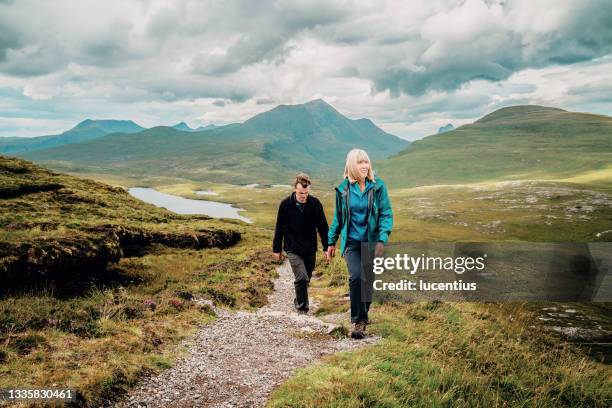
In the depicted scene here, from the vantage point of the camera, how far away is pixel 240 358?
10070 mm

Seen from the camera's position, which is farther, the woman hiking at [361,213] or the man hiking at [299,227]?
the man hiking at [299,227]

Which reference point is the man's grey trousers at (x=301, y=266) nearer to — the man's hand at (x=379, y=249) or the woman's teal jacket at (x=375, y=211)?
the woman's teal jacket at (x=375, y=211)

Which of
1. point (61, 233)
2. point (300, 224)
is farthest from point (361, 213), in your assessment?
point (61, 233)

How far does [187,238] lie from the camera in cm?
3497

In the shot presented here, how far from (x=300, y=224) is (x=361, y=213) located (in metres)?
3.10

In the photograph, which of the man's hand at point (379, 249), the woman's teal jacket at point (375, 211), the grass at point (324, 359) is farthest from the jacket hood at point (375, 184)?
the grass at point (324, 359)

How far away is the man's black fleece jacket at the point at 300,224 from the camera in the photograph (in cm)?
1324

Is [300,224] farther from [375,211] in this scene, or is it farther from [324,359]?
[324,359]

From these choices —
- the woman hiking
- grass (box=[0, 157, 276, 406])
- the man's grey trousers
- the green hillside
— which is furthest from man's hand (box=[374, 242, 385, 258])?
the green hillside

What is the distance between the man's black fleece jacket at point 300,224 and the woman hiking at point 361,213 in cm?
227

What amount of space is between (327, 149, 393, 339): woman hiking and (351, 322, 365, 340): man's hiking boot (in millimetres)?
1261

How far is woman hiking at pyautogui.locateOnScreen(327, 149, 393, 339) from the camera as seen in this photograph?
1055 centimetres

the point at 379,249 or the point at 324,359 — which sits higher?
the point at 379,249

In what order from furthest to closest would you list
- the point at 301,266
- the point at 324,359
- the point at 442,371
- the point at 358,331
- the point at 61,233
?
the point at 61,233
the point at 301,266
the point at 358,331
the point at 324,359
the point at 442,371
